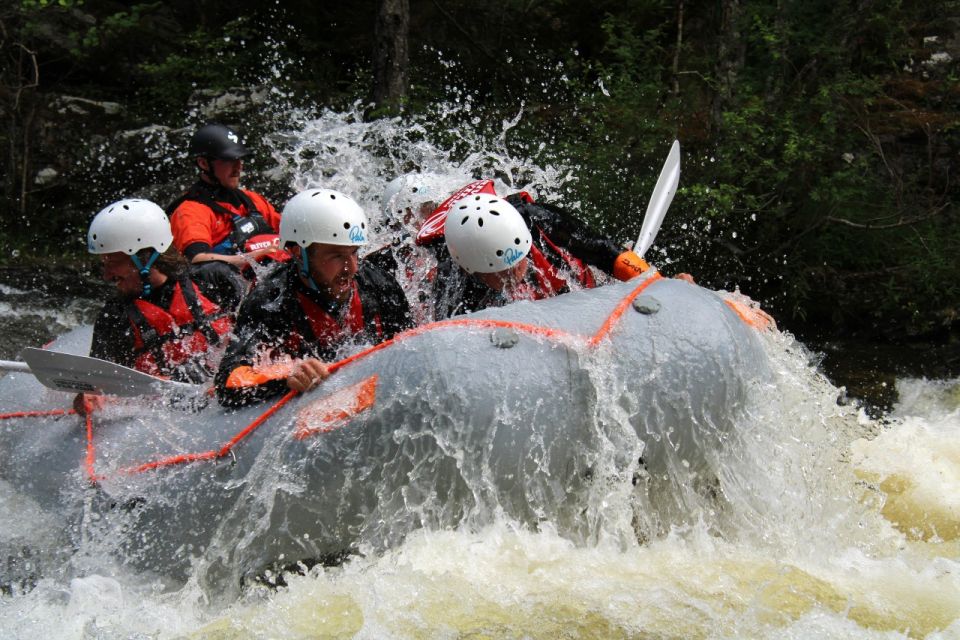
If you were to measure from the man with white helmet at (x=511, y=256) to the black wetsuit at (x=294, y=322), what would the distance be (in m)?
0.31

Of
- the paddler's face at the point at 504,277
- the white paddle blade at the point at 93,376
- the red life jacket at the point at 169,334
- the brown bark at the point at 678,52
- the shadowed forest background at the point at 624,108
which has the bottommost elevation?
the white paddle blade at the point at 93,376

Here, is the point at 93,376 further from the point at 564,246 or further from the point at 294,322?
the point at 564,246

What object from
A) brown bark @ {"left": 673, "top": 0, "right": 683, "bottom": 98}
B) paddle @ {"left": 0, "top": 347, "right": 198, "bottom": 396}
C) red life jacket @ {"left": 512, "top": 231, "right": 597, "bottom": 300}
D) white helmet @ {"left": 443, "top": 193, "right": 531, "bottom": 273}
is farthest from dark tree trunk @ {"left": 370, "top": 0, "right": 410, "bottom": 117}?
paddle @ {"left": 0, "top": 347, "right": 198, "bottom": 396}

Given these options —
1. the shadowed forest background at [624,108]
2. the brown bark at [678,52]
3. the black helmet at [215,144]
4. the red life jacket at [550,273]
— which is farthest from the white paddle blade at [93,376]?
the brown bark at [678,52]

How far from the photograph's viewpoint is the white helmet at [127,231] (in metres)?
4.26

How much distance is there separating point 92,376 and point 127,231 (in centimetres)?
73

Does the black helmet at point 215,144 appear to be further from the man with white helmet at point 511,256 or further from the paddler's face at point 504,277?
the paddler's face at point 504,277

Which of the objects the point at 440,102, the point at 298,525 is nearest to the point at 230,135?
the point at 298,525

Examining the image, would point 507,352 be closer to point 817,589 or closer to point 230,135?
point 817,589

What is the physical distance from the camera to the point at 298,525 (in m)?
3.47

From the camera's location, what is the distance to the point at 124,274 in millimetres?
4289

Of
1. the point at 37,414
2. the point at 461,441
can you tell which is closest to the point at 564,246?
the point at 461,441

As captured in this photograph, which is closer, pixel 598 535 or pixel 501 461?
pixel 501 461

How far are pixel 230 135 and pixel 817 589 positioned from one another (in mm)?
3958
